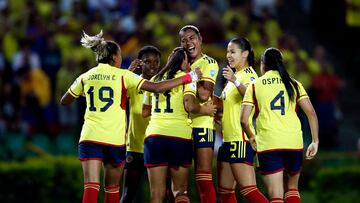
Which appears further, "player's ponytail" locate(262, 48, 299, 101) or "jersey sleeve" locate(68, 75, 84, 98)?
"jersey sleeve" locate(68, 75, 84, 98)

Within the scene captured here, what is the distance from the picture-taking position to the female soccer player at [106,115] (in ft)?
44.9

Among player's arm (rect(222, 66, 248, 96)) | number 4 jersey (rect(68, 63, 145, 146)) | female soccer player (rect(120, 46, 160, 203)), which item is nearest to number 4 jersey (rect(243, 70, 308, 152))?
player's arm (rect(222, 66, 248, 96))

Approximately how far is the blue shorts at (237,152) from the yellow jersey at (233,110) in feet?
0.23

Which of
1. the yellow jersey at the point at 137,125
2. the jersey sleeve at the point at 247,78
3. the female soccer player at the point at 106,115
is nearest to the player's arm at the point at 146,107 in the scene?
the yellow jersey at the point at 137,125

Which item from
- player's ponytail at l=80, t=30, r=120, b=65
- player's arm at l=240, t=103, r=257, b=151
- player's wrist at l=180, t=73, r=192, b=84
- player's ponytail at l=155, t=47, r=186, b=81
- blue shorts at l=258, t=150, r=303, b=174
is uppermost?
player's ponytail at l=80, t=30, r=120, b=65

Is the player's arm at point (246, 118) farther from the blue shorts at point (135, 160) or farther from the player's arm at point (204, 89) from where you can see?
the blue shorts at point (135, 160)

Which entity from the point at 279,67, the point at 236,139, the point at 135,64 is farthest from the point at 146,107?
the point at 279,67

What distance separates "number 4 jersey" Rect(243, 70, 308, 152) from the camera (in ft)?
44.5

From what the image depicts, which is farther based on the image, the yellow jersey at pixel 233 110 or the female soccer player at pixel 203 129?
the yellow jersey at pixel 233 110

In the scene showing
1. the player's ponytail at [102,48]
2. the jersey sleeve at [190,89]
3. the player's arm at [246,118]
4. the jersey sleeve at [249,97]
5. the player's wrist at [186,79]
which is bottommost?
the player's arm at [246,118]

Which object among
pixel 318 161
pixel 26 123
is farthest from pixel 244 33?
pixel 26 123

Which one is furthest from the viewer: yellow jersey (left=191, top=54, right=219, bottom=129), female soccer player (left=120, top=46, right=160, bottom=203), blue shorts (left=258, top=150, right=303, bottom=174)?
female soccer player (left=120, top=46, right=160, bottom=203)

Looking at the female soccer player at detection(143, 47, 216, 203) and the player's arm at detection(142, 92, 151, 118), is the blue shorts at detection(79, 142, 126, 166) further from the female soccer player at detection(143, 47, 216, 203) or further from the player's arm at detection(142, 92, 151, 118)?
the player's arm at detection(142, 92, 151, 118)

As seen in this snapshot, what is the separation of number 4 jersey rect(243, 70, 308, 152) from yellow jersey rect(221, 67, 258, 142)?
0.43 meters
